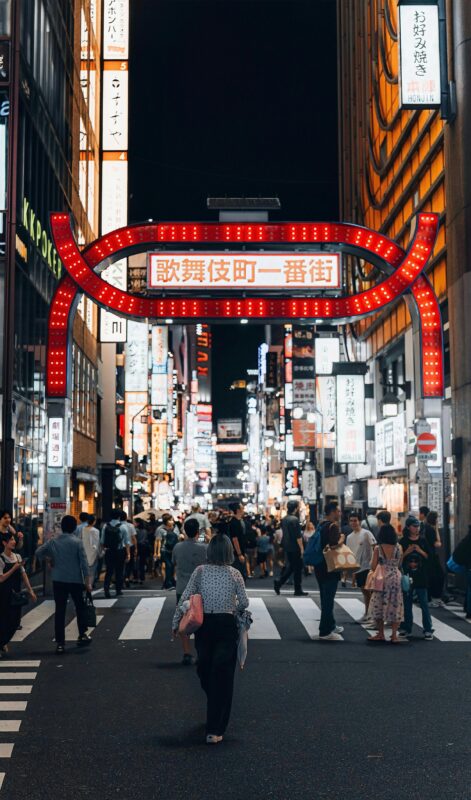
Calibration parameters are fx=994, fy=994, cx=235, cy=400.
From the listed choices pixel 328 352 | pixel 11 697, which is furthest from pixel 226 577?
pixel 328 352

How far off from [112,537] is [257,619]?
17.2ft

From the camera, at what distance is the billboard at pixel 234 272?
23.0 m

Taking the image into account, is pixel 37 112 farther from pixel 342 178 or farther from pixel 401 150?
pixel 342 178

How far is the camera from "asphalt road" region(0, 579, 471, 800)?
708 centimetres

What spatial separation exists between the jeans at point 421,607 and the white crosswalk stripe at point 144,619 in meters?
3.97

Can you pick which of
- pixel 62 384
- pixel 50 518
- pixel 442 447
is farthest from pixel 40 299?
pixel 442 447

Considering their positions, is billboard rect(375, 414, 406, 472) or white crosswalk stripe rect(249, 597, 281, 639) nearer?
white crosswalk stripe rect(249, 597, 281, 639)

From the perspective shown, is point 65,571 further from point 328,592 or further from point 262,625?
point 262,625

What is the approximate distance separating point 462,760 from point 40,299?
24.2m

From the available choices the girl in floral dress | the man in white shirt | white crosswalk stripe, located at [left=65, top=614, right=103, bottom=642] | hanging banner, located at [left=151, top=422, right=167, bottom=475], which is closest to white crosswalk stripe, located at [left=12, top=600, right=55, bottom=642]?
white crosswalk stripe, located at [left=65, top=614, right=103, bottom=642]

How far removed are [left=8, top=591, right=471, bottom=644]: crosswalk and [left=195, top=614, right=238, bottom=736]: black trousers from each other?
21.9 feet

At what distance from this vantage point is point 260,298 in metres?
23.3

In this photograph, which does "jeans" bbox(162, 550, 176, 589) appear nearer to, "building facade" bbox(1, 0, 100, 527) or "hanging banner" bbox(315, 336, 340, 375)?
"building facade" bbox(1, 0, 100, 527)

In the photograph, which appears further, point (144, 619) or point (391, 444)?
point (391, 444)
